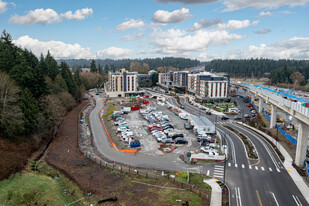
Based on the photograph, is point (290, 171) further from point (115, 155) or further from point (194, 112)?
point (194, 112)

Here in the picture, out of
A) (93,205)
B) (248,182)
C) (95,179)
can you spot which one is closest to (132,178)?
(95,179)

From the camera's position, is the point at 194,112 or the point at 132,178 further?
the point at 194,112

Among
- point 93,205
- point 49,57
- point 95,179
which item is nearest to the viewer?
point 93,205

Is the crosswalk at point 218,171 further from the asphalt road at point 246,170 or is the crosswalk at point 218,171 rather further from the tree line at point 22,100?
the tree line at point 22,100

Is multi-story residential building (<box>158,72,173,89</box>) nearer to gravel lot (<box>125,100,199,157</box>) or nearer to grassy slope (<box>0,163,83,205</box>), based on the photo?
gravel lot (<box>125,100,199,157</box>)

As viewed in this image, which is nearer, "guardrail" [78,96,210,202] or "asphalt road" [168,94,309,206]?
"asphalt road" [168,94,309,206]

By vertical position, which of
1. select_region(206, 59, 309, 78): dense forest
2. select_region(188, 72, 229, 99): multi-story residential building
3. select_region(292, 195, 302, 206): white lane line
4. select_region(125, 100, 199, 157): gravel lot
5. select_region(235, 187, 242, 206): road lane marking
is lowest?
select_region(292, 195, 302, 206): white lane line

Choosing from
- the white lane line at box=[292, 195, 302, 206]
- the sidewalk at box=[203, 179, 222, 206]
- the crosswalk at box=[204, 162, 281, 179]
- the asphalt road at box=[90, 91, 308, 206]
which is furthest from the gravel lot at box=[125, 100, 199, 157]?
the white lane line at box=[292, 195, 302, 206]
